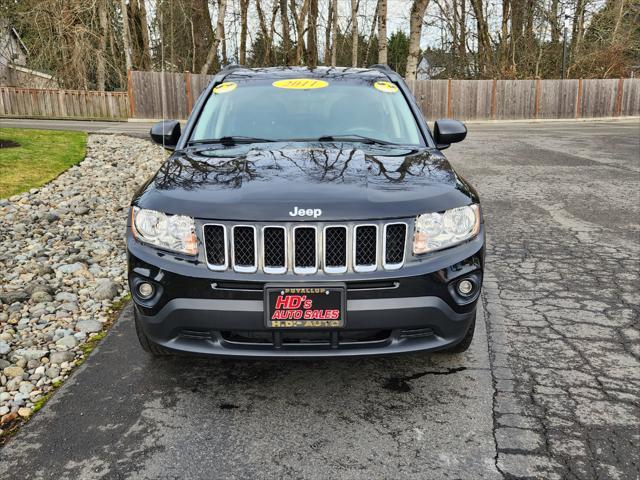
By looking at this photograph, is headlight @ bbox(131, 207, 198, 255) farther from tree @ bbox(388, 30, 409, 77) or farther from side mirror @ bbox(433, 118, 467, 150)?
tree @ bbox(388, 30, 409, 77)

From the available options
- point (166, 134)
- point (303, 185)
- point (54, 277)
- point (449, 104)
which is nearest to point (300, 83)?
point (166, 134)

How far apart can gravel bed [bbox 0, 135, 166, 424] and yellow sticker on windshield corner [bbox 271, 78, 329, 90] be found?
2.16 meters

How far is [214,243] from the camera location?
2.87 metres

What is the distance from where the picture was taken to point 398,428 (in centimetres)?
291

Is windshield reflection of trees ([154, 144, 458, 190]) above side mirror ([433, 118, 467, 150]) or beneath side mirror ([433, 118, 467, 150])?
beneath

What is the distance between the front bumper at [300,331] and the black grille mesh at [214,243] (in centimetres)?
7

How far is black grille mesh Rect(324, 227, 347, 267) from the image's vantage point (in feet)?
9.23

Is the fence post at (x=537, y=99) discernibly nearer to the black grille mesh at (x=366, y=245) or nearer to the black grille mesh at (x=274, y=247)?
the black grille mesh at (x=366, y=245)

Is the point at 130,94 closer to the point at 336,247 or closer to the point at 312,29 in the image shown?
the point at 312,29

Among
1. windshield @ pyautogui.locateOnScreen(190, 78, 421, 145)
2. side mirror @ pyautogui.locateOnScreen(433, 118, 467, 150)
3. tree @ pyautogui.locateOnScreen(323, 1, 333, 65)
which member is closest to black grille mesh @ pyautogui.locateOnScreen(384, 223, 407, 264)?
windshield @ pyautogui.locateOnScreen(190, 78, 421, 145)

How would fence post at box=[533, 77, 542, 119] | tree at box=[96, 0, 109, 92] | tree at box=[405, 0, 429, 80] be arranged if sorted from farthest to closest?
1. fence post at box=[533, 77, 542, 119]
2. tree at box=[96, 0, 109, 92]
3. tree at box=[405, 0, 429, 80]

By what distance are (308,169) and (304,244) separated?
1.98 feet

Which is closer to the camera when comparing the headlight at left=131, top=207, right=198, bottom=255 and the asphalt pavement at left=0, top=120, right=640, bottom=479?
the asphalt pavement at left=0, top=120, right=640, bottom=479

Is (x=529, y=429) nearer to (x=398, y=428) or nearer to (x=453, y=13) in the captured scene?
(x=398, y=428)
